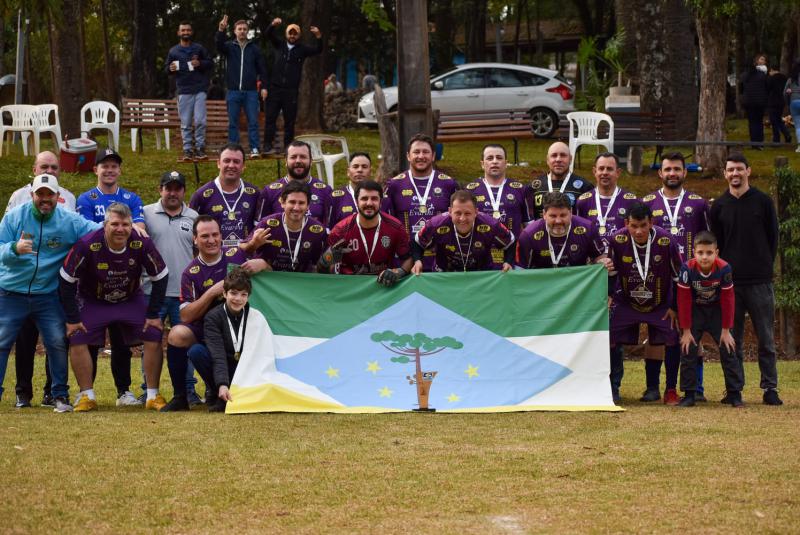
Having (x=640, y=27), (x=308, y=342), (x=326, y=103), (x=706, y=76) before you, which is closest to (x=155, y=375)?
(x=308, y=342)

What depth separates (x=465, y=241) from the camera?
10297 mm

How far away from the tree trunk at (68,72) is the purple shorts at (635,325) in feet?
54.4

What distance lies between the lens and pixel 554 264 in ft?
33.9

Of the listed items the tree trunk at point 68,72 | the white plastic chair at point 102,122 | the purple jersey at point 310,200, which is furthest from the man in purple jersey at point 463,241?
the tree trunk at point 68,72

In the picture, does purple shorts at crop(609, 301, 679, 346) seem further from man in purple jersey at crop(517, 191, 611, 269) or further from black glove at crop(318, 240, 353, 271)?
black glove at crop(318, 240, 353, 271)

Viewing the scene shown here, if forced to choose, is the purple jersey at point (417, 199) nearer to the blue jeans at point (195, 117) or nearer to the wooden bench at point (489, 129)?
the blue jeans at point (195, 117)

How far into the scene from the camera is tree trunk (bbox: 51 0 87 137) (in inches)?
955

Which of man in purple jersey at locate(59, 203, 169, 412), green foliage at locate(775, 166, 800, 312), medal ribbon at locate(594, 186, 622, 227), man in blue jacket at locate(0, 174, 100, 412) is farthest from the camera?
green foliage at locate(775, 166, 800, 312)

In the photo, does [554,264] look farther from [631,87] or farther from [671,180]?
[631,87]

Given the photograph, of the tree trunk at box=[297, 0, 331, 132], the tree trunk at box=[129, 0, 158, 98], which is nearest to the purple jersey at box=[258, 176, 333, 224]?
the tree trunk at box=[297, 0, 331, 132]

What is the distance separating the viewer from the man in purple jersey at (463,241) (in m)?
10.2

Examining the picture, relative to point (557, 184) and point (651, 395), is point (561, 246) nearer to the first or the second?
point (557, 184)

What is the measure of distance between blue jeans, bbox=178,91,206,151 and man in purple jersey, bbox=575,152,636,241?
10354 mm

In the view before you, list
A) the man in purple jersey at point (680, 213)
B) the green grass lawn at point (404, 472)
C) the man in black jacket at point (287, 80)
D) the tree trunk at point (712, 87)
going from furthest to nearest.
A: the tree trunk at point (712, 87)
the man in black jacket at point (287, 80)
the man in purple jersey at point (680, 213)
the green grass lawn at point (404, 472)
